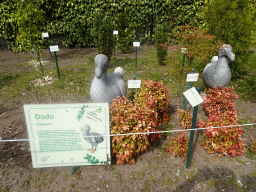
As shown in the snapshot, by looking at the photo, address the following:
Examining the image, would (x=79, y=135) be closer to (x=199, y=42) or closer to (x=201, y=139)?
(x=201, y=139)

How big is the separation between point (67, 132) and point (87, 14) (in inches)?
333

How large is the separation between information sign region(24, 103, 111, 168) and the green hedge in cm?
790

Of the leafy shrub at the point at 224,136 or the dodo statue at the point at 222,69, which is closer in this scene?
the leafy shrub at the point at 224,136

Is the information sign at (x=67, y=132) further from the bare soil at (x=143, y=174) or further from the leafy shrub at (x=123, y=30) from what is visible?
the leafy shrub at (x=123, y=30)

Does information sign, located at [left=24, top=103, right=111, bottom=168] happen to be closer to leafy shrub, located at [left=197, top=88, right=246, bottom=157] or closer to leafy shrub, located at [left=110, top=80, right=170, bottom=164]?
leafy shrub, located at [left=110, top=80, right=170, bottom=164]

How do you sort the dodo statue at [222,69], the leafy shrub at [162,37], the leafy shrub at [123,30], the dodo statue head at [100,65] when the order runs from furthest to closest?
the leafy shrub at [123,30] < the leafy shrub at [162,37] < the dodo statue at [222,69] < the dodo statue head at [100,65]

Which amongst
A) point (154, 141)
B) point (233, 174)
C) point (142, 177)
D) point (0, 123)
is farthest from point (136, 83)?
point (0, 123)

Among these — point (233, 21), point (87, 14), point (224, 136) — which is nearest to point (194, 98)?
point (224, 136)

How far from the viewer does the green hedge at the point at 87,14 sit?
29.8ft

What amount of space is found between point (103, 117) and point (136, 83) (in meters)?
1.24

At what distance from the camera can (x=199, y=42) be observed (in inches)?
165

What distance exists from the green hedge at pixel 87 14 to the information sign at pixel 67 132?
790cm

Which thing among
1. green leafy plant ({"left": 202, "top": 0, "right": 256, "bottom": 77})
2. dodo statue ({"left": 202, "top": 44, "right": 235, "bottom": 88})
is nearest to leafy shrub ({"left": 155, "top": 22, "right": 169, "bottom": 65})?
green leafy plant ({"left": 202, "top": 0, "right": 256, "bottom": 77})

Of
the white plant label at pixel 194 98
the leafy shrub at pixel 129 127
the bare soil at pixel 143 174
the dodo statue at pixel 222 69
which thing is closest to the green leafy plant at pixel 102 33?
the dodo statue at pixel 222 69
